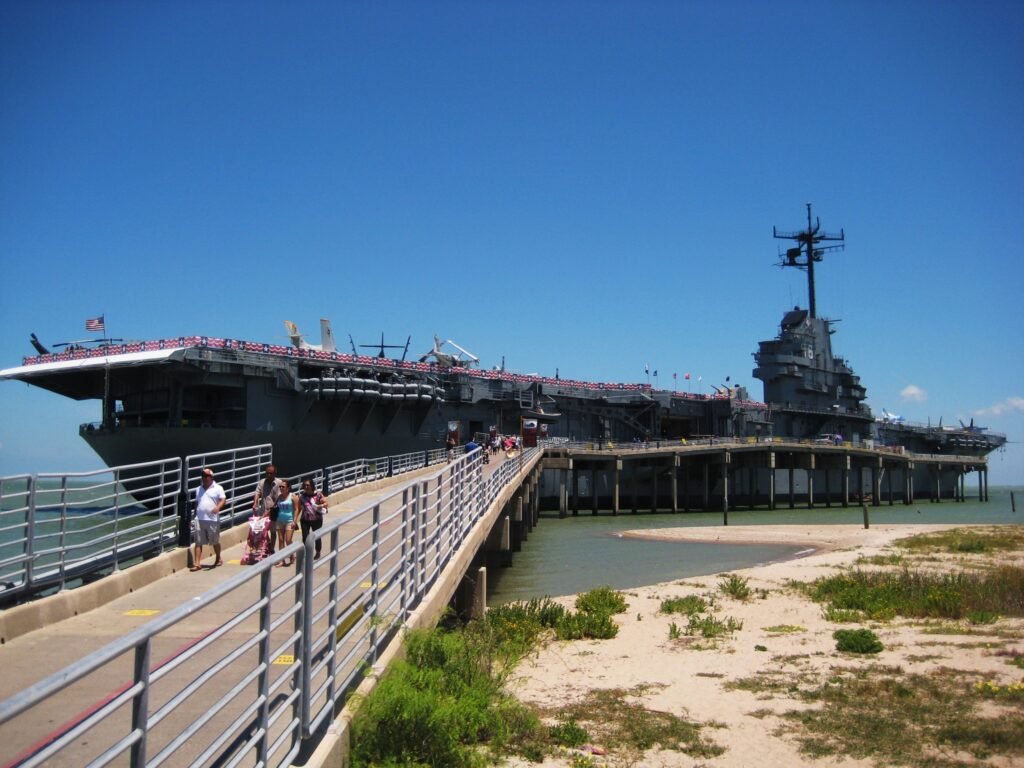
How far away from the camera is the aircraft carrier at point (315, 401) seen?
33.5 m

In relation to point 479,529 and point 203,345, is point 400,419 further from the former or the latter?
point 479,529

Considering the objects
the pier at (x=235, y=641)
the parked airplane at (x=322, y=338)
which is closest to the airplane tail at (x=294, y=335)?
the parked airplane at (x=322, y=338)

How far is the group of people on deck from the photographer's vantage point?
33.8ft

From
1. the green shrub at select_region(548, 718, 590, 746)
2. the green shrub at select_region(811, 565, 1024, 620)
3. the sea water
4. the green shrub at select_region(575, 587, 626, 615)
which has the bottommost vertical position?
the sea water

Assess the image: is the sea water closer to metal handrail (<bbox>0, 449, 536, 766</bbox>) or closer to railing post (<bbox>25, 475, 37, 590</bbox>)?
metal handrail (<bbox>0, 449, 536, 766</bbox>)

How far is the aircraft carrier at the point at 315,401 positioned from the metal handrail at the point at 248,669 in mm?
25837

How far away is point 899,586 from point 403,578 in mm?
11039

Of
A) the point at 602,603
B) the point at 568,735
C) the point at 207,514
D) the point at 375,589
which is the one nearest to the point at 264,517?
the point at 207,514

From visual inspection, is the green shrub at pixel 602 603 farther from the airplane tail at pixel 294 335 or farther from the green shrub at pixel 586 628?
the airplane tail at pixel 294 335

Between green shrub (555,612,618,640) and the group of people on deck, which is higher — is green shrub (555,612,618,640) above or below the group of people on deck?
below

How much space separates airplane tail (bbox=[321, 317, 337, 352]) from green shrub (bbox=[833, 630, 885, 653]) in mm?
34762

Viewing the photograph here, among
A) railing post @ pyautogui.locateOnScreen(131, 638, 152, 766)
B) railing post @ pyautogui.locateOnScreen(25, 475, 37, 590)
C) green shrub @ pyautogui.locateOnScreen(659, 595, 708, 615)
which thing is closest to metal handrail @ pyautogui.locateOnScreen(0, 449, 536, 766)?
railing post @ pyautogui.locateOnScreen(131, 638, 152, 766)

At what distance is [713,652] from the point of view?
11273 millimetres

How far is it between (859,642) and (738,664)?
64.8 inches
